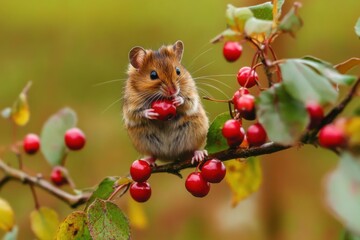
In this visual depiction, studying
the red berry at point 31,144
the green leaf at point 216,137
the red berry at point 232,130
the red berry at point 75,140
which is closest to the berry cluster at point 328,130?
the red berry at point 232,130

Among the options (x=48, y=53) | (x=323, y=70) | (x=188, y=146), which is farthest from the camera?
(x=48, y=53)

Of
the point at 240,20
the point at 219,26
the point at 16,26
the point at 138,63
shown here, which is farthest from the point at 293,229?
the point at 240,20

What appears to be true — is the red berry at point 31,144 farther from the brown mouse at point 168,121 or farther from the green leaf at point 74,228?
the green leaf at point 74,228

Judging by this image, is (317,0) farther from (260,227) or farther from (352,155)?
(352,155)

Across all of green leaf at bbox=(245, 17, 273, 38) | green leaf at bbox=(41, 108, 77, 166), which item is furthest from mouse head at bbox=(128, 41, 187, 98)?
green leaf at bbox=(245, 17, 273, 38)

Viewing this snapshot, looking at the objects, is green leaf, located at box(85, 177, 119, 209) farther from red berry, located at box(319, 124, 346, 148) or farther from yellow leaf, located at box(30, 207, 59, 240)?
red berry, located at box(319, 124, 346, 148)

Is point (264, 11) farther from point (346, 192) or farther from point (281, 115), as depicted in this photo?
point (346, 192)
